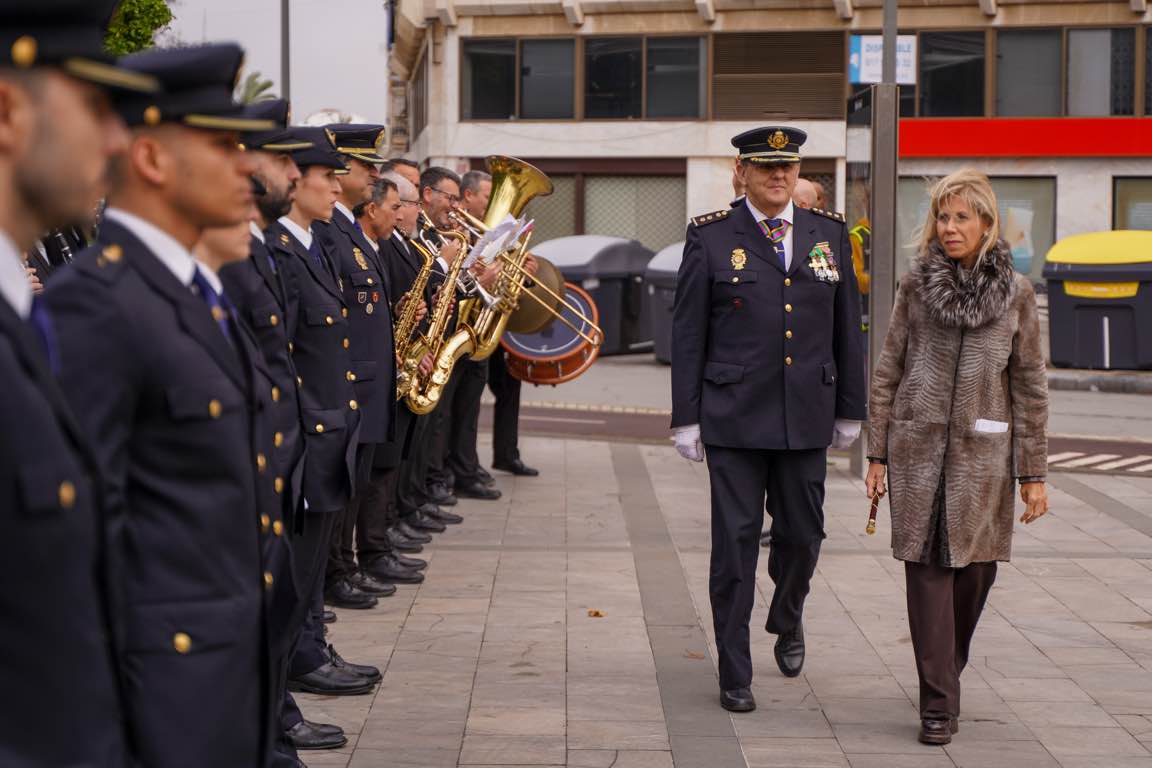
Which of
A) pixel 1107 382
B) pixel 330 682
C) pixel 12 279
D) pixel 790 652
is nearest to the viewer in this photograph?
pixel 12 279

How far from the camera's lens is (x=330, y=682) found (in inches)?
247

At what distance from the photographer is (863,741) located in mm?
5789

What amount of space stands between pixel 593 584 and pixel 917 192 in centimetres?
2667

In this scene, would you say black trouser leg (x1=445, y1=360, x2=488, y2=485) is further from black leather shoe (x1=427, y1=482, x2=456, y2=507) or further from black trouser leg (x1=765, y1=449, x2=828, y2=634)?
black trouser leg (x1=765, y1=449, x2=828, y2=634)

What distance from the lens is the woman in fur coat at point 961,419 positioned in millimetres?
5895

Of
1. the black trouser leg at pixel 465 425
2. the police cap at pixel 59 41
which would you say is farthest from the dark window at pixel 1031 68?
the police cap at pixel 59 41

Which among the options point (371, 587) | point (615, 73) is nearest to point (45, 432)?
point (371, 587)

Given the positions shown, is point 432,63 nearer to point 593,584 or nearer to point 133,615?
point 593,584

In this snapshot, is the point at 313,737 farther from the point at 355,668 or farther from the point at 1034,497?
the point at 1034,497

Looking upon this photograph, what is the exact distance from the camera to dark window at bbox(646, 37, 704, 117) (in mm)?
34500

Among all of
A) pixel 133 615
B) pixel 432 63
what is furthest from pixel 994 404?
pixel 432 63

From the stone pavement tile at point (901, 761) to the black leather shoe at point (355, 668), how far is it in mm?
1802

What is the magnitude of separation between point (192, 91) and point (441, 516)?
7.46 m

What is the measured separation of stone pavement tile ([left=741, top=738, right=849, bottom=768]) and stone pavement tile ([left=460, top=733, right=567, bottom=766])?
62cm
